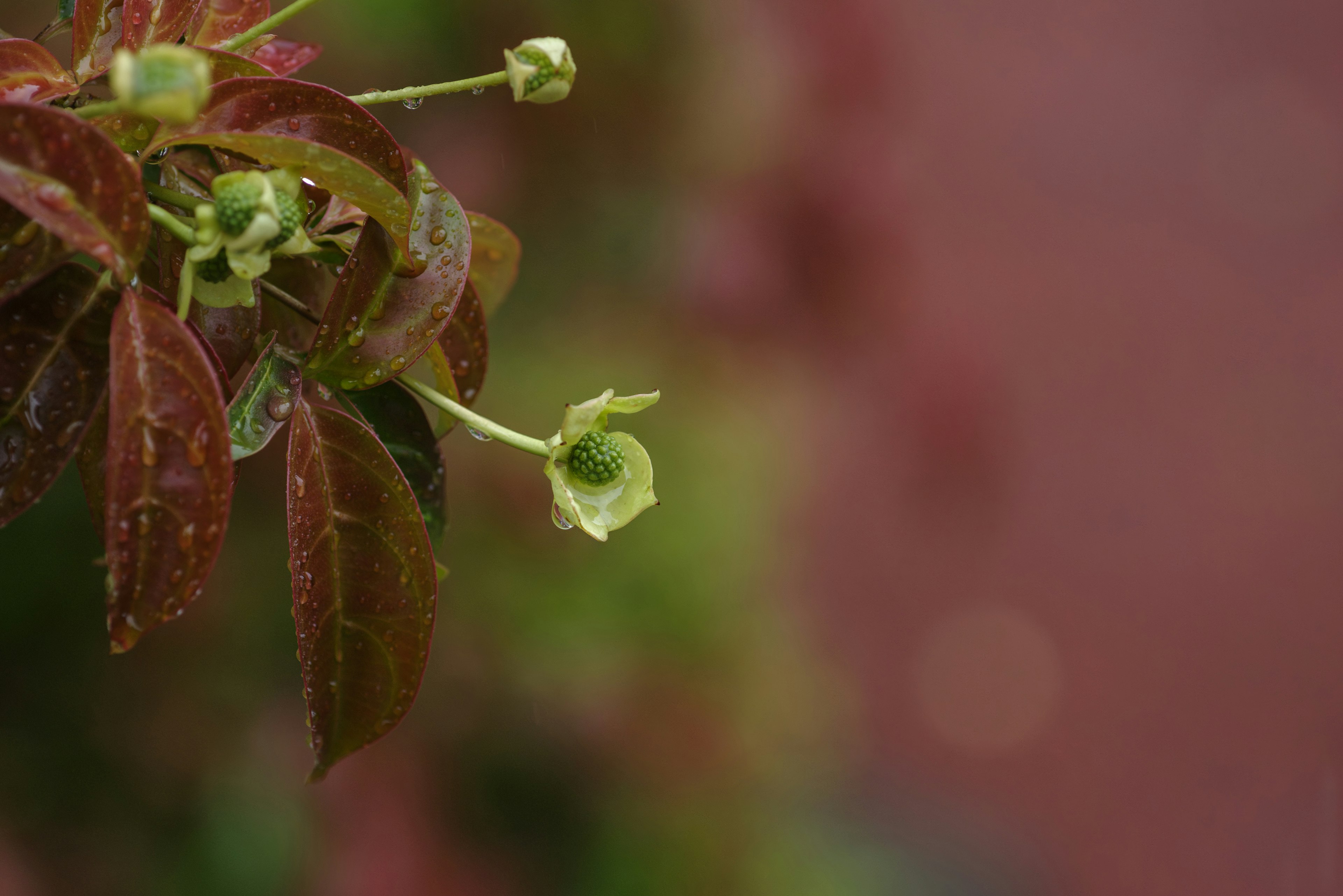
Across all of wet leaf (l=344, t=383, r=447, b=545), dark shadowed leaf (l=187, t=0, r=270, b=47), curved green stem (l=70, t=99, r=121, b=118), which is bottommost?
wet leaf (l=344, t=383, r=447, b=545)

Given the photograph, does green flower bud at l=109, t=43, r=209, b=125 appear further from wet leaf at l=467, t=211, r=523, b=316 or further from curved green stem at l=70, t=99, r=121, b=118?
wet leaf at l=467, t=211, r=523, b=316

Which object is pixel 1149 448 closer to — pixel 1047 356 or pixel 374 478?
pixel 1047 356

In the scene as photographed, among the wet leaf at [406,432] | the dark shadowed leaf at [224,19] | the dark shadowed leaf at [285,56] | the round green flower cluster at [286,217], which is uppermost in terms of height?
the dark shadowed leaf at [224,19]

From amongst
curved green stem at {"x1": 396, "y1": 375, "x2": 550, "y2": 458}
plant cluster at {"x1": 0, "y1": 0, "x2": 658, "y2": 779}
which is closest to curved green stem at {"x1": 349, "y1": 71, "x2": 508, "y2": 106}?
plant cluster at {"x1": 0, "y1": 0, "x2": 658, "y2": 779}

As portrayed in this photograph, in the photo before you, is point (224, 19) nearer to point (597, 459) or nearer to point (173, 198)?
point (173, 198)

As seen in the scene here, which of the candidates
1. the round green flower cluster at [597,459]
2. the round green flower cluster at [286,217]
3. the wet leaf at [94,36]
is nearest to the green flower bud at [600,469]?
Result: the round green flower cluster at [597,459]

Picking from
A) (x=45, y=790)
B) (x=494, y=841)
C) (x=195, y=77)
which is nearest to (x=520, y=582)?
(x=494, y=841)

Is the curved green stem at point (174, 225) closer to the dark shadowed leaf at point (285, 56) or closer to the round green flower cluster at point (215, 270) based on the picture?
the round green flower cluster at point (215, 270)
